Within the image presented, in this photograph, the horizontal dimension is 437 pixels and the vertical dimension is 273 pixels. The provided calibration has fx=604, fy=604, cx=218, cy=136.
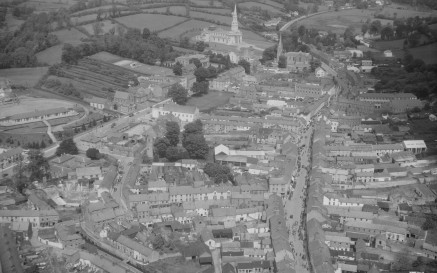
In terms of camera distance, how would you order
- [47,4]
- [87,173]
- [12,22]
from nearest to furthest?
[87,173] < [12,22] < [47,4]

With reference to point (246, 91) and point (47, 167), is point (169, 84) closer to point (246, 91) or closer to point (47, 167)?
point (246, 91)

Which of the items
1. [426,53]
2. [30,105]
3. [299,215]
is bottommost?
[30,105]

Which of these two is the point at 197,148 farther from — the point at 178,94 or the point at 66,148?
the point at 178,94

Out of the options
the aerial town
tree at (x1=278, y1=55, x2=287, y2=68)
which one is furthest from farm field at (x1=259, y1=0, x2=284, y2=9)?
tree at (x1=278, y1=55, x2=287, y2=68)

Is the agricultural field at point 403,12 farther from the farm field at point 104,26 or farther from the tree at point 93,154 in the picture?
the tree at point 93,154

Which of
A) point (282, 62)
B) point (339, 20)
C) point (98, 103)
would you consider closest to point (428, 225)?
point (98, 103)

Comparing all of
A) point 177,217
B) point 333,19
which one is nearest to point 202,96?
point 177,217

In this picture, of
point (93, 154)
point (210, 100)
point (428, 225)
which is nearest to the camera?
point (428, 225)
